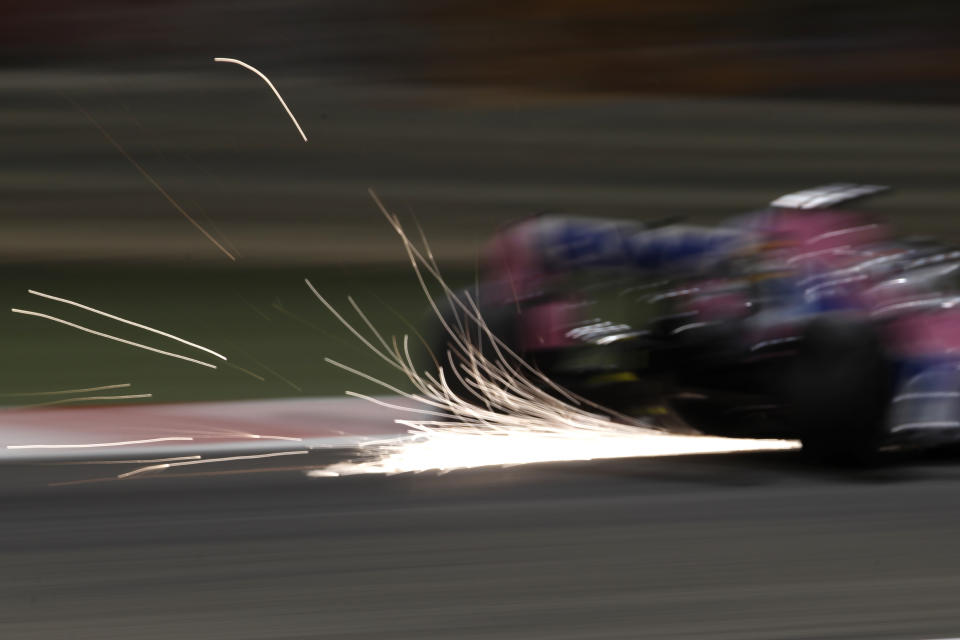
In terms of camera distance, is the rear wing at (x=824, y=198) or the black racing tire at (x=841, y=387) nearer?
the black racing tire at (x=841, y=387)

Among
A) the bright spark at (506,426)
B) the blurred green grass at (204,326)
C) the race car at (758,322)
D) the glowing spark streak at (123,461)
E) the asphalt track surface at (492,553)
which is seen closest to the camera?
the asphalt track surface at (492,553)

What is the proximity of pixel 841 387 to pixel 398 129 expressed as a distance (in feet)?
64.7

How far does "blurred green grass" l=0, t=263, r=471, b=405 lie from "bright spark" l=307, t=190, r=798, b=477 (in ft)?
10.6

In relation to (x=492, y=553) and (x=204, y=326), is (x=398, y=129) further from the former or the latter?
(x=492, y=553)

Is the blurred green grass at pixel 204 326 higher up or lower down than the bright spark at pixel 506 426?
higher up

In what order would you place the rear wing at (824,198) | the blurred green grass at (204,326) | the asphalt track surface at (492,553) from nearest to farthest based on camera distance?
1. the asphalt track surface at (492,553)
2. the rear wing at (824,198)
3. the blurred green grass at (204,326)

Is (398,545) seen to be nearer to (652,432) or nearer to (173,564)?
(173,564)

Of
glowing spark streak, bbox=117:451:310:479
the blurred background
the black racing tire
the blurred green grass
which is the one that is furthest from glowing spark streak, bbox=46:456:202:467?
the blurred background

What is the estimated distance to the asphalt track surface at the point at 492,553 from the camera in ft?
14.1

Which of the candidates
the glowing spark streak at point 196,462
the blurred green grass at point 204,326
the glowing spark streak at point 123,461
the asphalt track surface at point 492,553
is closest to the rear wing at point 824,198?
the asphalt track surface at point 492,553

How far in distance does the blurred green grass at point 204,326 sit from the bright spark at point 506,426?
322 cm

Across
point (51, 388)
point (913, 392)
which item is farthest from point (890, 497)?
point (51, 388)

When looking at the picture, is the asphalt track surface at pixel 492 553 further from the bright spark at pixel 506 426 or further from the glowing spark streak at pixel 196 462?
the bright spark at pixel 506 426

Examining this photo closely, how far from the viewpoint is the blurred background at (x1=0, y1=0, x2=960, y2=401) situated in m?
19.8
